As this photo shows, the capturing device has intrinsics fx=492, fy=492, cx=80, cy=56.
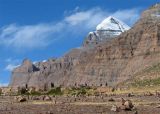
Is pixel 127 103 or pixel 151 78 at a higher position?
pixel 151 78

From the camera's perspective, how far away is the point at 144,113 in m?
39.2

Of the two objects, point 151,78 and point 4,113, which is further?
point 151,78

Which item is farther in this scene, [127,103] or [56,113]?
[127,103]

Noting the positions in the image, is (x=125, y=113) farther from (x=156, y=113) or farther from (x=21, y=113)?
(x=21, y=113)

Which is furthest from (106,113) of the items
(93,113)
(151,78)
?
(151,78)

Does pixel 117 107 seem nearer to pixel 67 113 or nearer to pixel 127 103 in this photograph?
pixel 127 103

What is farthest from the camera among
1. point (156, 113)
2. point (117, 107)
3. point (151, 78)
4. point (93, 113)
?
point (151, 78)

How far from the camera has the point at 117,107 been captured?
44.0m

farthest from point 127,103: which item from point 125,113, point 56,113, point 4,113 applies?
point 4,113

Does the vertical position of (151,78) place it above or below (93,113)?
above

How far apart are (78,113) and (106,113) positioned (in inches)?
97.1

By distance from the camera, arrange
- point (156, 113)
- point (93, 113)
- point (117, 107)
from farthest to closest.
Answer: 1. point (117, 107)
2. point (93, 113)
3. point (156, 113)

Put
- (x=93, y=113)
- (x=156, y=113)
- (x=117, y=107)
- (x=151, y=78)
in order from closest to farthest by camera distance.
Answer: (x=156, y=113)
(x=93, y=113)
(x=117, y=107)
(x=151, y=78)

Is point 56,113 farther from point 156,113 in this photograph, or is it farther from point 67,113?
point 156,113
